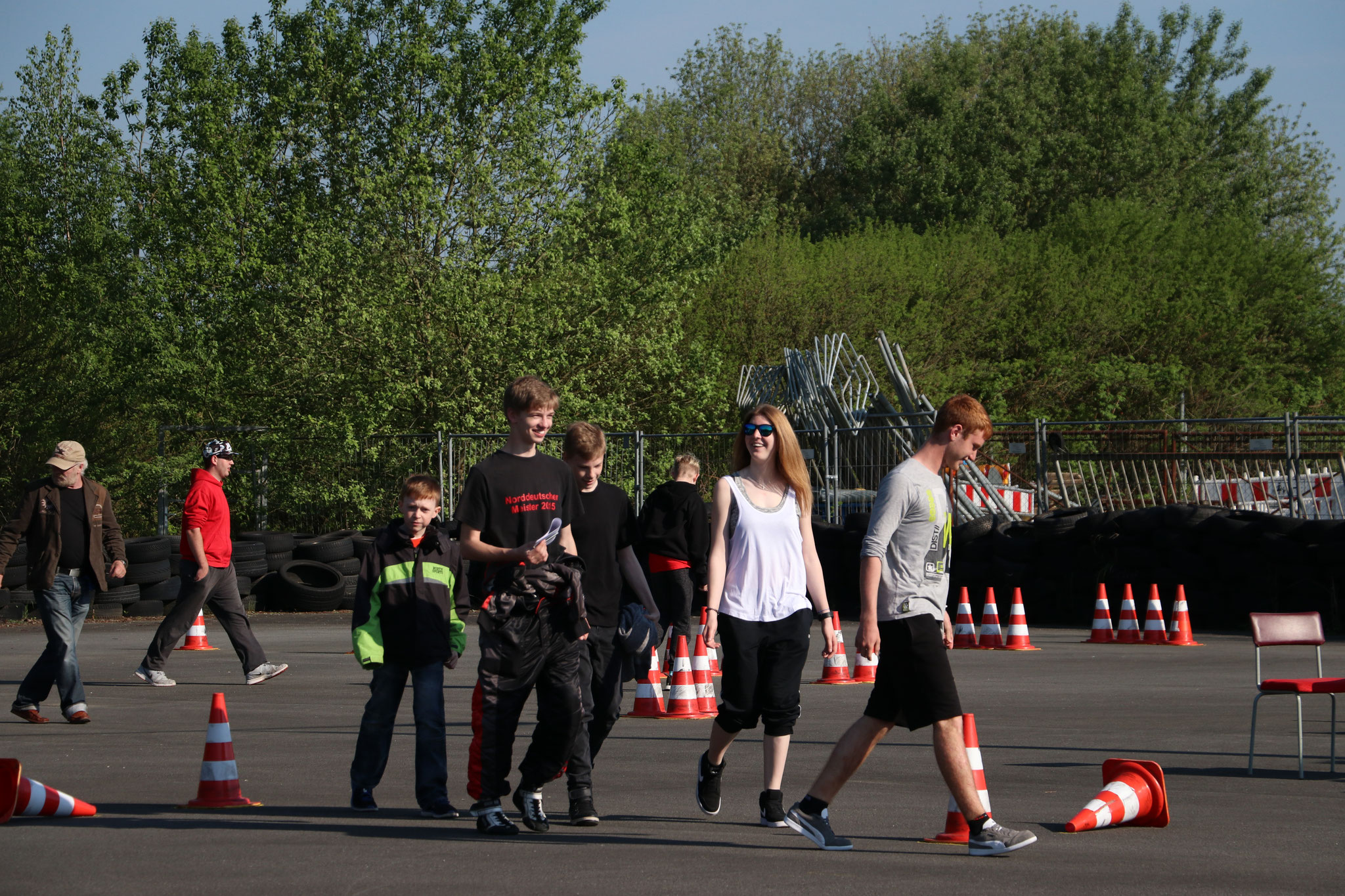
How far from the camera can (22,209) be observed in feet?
129

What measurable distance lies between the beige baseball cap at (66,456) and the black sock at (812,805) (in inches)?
257

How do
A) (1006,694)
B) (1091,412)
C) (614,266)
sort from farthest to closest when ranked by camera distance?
1. (1091,412)
2. (614,266)
3. (1006,694)

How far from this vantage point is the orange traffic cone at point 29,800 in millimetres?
6176

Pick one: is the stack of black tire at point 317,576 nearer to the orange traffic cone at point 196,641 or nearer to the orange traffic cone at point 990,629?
the orange traffic cone at point 196,641

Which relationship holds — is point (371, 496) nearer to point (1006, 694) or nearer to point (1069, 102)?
point (1006, 694)

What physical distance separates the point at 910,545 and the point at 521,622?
60.9 inches

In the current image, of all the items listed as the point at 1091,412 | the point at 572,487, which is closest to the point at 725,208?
the point at 1091,412

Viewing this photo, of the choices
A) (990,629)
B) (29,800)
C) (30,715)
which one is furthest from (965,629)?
(29,800)

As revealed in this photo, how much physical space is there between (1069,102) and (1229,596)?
117 ft

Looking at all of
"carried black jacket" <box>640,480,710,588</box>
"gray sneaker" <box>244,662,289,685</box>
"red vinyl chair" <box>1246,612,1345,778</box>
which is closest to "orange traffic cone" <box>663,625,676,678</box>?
"carried black jacket" <box>640,480,710,588</box>

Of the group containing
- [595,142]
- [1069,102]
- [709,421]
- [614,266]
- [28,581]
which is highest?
[1069,102]

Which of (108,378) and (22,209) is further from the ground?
(22,209)

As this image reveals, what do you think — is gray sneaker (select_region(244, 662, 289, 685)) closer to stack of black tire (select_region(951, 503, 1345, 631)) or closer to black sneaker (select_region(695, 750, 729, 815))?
black sneaker (select_region(695, 750, 729, 815))

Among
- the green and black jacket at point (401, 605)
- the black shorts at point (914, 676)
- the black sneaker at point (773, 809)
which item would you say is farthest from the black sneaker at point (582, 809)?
the black shorts at point (914, 676)
